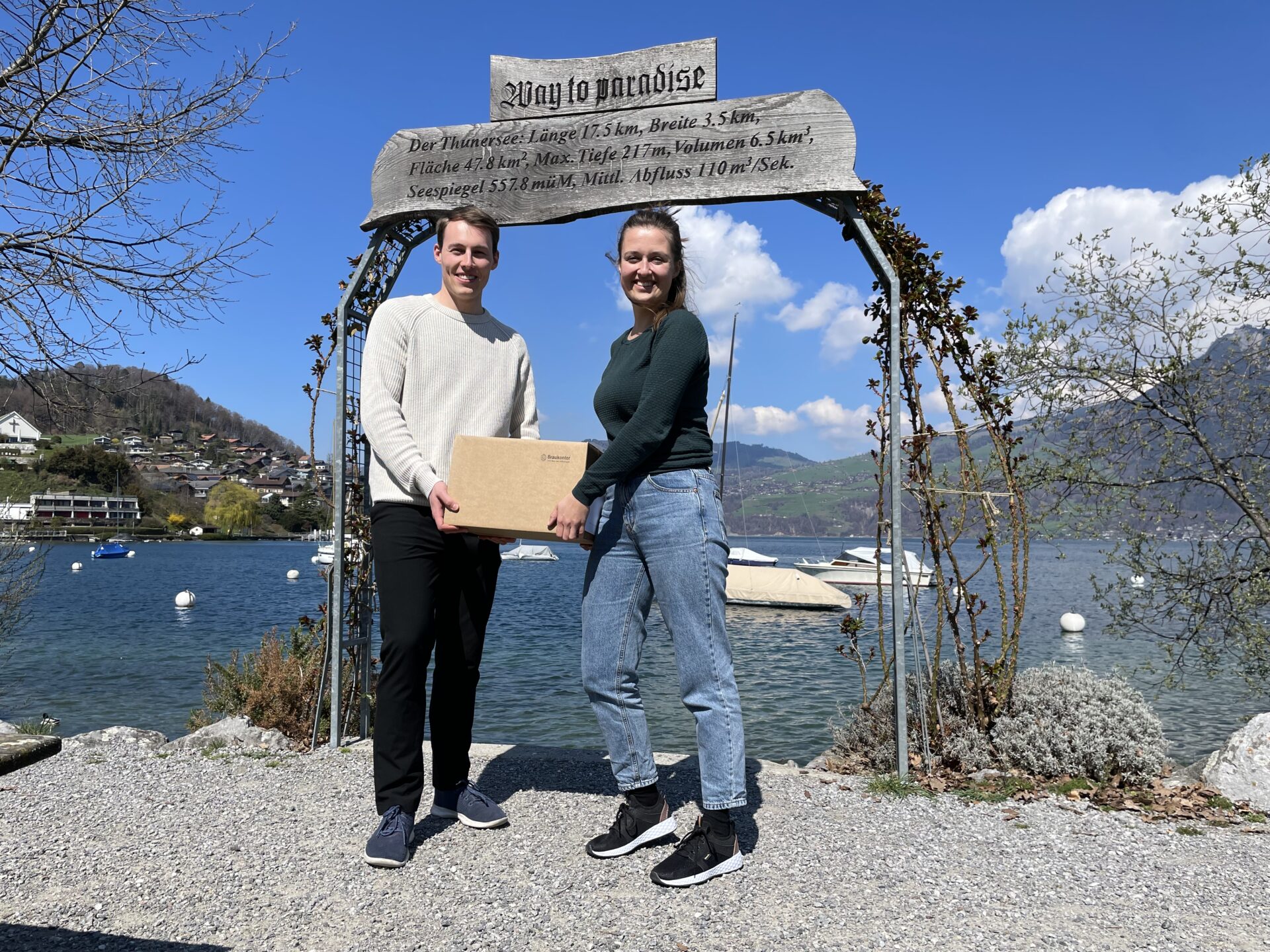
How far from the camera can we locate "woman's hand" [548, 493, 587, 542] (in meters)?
3.00

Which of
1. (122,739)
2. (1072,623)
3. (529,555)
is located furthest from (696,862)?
(529,555)

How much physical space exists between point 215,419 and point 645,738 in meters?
159

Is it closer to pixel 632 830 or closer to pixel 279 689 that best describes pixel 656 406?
pixel 632 830

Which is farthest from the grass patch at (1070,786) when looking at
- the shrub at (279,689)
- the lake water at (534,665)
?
the shrub at (279,689)

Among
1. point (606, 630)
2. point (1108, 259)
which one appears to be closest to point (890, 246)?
point (606, 630)

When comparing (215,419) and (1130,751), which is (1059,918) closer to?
(1130,751)

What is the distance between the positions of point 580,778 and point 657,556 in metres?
1.95

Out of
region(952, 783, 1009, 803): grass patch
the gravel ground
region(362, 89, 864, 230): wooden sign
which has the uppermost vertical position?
region(362, 89, 864, 230): wooden sign

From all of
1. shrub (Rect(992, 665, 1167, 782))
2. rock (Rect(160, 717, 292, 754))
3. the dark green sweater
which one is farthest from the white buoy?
the dark green sweater

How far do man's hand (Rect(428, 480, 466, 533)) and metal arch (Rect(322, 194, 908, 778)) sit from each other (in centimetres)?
199

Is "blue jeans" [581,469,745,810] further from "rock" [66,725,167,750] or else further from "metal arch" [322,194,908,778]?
"rock" [66,725,167,750]

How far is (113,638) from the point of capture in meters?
23.0

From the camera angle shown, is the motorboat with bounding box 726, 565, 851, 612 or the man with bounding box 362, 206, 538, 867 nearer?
the man with bounding box 362, 206, 538, 867

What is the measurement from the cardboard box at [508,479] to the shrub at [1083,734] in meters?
3.10
